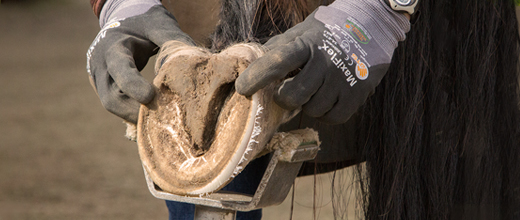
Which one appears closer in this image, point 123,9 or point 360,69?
point 360,69

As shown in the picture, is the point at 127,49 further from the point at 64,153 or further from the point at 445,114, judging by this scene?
the point at 64,153

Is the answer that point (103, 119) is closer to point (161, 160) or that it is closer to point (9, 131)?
point (9, 131)

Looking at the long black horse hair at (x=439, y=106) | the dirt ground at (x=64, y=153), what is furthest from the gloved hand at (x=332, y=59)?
the dirt ground at (x=64, y=153)

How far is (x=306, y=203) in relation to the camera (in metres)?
1.82

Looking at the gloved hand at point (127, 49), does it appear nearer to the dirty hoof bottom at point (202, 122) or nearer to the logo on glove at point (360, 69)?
the dirty hoof bottom at point (202, 122)

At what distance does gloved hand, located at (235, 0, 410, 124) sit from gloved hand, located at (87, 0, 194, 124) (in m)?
0.13

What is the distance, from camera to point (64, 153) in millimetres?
2148

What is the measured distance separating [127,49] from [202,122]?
0.15 metres

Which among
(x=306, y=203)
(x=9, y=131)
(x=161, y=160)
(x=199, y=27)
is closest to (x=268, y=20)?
(x=199, y=27)

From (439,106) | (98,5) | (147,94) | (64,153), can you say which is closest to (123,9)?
(98,5)

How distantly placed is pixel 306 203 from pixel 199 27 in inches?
47.3

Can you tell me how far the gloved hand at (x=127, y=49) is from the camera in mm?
559

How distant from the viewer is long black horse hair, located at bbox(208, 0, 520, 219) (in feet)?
2.27

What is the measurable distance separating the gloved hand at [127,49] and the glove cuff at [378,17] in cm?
20
